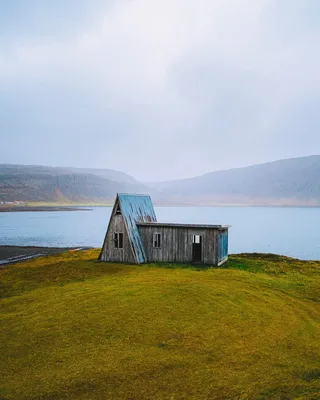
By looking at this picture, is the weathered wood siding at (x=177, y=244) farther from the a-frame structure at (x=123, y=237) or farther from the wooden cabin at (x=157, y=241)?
the a-frame structure at (x=123, y=237)

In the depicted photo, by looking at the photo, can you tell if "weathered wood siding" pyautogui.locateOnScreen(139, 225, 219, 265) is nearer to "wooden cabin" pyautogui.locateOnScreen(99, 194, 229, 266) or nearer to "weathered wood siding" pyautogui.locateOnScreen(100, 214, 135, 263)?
"wooden cabin" pyautogui.locateOnScreen(99, 194, 229, 266)

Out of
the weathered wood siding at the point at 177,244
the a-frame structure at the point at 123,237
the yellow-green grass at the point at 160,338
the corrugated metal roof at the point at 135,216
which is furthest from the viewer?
the corrugated metal roof at the point at 135,216

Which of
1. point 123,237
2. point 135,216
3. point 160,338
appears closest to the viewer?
point 160,338

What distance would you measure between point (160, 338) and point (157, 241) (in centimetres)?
1995

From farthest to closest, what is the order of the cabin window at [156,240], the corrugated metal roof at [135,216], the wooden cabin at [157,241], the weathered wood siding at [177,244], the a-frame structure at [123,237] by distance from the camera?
the cabin window at [156,240], the corrugated metal roof at [135,216], the a-frame structure at [123,237], the wooden cabin at [157,241], the weathered wood siding at [177,244]

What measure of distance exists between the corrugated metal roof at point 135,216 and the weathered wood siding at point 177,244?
0.70m

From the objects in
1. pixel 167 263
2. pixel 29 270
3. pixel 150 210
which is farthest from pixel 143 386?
pixel 150 210

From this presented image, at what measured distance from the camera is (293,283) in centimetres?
2852

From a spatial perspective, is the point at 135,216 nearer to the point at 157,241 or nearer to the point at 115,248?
the point at 157,241

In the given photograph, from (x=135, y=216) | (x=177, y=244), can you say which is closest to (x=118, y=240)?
(x=135, y=216)

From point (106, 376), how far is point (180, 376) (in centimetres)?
252

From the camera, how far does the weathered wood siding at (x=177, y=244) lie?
3450 centimetres

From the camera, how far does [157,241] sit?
1438 inches

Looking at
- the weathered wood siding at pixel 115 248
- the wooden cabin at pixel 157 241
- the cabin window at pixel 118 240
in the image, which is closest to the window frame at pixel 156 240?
the wooden cabin at pixel 157 241
